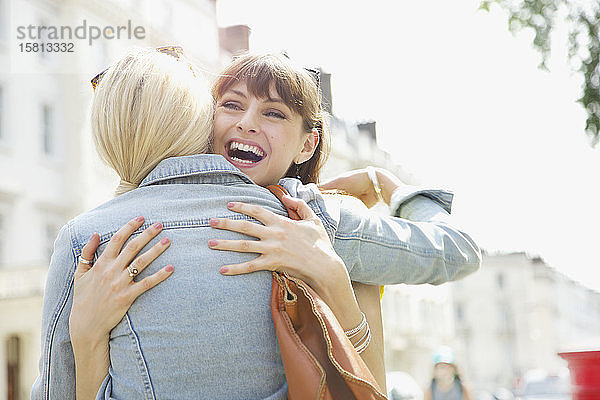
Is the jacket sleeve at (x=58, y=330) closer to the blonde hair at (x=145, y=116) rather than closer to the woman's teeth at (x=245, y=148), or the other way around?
the blonde hair at (x=145, y=116)

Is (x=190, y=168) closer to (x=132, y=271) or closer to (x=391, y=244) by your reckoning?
(x=132, y=271)

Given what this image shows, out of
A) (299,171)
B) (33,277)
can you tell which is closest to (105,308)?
(299,171)

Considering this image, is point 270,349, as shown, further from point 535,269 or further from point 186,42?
point 535,269

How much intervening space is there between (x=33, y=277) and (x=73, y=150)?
333cm

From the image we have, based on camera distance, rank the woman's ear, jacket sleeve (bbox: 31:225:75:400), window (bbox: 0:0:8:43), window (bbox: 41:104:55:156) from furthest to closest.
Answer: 1. window (bbox: 41:104:55:156)
2. window (bbox: 0:0:8:43)
3. the woman's ear
4. jacket sleeve (bbox: 31:225:75:400)

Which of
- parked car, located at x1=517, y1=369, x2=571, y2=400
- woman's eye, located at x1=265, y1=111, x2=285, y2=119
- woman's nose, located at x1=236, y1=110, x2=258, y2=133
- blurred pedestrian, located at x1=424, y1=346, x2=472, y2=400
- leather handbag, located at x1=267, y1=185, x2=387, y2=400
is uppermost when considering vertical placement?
woman's eye, located at x1=265, y1=111, x2=285, y2=119

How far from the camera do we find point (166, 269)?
1.65 m

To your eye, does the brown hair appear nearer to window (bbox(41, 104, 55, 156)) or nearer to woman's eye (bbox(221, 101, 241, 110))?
woman's eye (bbox(221, 101, 241, 110))

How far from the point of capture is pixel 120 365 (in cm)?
169

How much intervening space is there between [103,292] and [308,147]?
0.84 metres

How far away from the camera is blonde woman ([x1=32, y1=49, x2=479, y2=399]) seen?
5.35 ft

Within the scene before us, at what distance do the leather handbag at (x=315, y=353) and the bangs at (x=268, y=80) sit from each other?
610 millimetres

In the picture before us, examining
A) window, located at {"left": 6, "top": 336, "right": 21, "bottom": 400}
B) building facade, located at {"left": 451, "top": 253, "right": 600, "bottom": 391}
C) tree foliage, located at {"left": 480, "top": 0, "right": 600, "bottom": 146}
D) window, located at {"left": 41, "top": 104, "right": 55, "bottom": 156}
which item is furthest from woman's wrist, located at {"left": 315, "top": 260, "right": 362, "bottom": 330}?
building facade, located at {"left": 451, "top": 253, "right": 600, "bottom": 391}

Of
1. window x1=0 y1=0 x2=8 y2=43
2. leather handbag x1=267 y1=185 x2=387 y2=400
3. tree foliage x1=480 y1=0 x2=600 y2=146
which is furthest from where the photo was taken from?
window x1=0 y1=0 x2=8 y2=43
